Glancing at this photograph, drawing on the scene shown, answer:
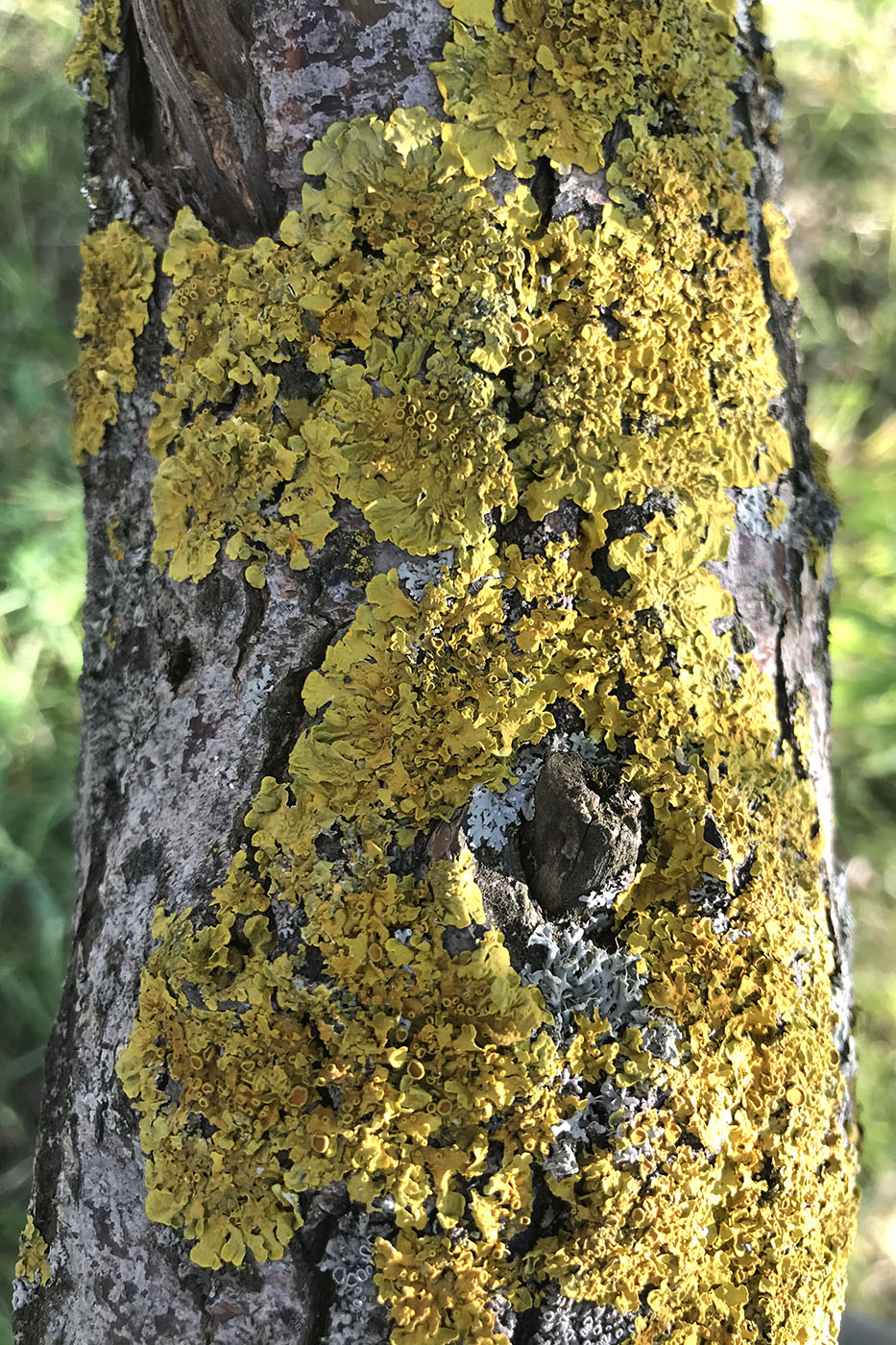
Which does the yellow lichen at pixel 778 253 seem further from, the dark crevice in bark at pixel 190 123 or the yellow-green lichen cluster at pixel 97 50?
the yellow-green lichen cluster at pixel 97 50

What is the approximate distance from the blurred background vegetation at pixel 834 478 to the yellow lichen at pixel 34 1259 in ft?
4.23

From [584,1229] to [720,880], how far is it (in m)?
0.35

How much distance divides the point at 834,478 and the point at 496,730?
221cm

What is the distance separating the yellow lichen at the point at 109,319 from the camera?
1133mm

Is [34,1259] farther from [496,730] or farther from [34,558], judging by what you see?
[34,558]

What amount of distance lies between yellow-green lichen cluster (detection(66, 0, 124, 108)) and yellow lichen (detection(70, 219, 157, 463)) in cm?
18

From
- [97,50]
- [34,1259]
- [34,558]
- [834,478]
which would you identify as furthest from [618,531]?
[834,478]

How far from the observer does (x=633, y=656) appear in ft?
3.26

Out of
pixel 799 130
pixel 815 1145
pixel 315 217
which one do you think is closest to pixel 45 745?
pixel 315 217

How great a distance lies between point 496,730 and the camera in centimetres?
94

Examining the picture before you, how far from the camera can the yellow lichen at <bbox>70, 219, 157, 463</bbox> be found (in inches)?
44.6

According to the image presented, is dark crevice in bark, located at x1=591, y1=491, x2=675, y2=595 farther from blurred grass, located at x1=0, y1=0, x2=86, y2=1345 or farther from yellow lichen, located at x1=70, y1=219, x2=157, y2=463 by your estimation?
blurred grass, located at x1=0, y1=0, x2=86, y2=1345

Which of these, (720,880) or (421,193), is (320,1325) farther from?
(421,193)

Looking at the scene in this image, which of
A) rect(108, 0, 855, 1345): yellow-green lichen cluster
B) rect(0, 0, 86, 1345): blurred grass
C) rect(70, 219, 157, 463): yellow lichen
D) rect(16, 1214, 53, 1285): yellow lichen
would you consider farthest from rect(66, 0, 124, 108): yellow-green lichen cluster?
rect(0, 0, 86, 1345): blurred grass
